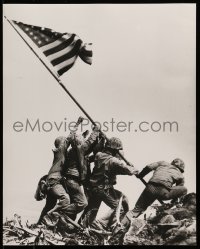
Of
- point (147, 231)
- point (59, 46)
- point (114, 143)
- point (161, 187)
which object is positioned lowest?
point (147, 231)

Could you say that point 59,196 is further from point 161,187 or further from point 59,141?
point 161,187

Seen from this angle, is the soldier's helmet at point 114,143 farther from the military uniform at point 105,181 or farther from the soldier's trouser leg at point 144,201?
the soldier's trouser leg at point 144,201

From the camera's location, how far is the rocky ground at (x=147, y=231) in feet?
11.4

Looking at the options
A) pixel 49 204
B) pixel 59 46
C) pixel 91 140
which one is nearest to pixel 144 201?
pixel 91 140

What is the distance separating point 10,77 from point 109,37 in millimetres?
947

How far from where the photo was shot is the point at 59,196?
3492 millimetres

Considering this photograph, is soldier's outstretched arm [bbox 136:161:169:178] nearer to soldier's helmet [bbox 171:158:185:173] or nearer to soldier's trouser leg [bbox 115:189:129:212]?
soldier's helmet [bbox 171:158:185:173]

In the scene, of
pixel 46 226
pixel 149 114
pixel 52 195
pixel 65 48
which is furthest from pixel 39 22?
pixel 46 226

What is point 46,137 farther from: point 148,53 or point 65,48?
point 148,53

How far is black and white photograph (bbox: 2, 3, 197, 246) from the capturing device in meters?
3.49

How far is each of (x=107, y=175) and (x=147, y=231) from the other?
0.60 m

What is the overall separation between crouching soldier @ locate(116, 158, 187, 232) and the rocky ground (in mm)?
66

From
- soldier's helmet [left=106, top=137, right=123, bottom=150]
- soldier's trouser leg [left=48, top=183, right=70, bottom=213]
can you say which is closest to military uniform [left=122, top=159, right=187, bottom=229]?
soldier's helmet [left=106, top=137, right=123, bottom=150]

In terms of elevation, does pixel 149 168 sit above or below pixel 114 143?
below
